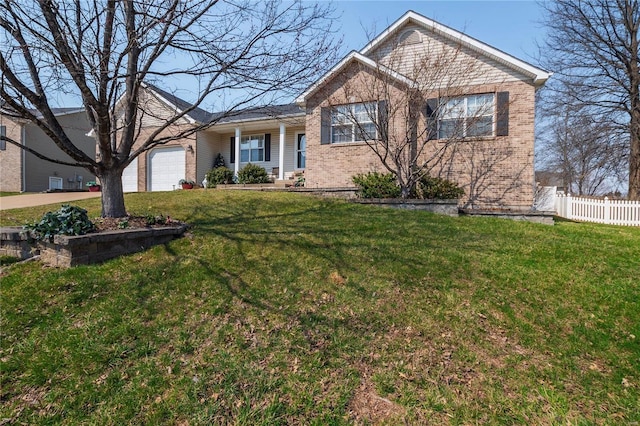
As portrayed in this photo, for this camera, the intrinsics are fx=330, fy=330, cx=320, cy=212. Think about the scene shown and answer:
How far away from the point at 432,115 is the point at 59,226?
9.35 meters

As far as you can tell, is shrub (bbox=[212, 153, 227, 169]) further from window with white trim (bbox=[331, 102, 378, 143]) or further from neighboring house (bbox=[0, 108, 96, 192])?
window with white trim (bbox=[331, 102, 378, 143])

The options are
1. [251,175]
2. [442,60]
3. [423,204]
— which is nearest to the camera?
[423,204]

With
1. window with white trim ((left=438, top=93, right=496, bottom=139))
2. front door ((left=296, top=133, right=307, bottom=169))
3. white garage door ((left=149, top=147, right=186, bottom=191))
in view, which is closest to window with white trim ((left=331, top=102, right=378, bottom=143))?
window with white trim ((left=438, top=93, right=496, bottom=139))

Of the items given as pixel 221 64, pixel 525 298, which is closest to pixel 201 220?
pixel 221 64

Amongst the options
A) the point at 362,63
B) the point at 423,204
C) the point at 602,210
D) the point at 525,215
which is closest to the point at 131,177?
the point at 362,63

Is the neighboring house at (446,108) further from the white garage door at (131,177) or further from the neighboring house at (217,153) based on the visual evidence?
the white garage door at (131,177)

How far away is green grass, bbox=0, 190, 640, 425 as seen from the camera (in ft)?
8.16

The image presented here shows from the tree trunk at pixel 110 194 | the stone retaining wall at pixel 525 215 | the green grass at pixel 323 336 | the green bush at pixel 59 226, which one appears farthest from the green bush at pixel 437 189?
the green bush at pixel 59 226

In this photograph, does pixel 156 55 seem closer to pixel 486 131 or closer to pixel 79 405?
pixel 79 405

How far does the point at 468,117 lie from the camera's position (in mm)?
10352

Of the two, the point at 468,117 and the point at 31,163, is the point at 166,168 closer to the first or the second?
the point at 31,163

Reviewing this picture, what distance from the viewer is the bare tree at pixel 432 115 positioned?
9992mm

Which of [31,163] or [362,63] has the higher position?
[362,63]

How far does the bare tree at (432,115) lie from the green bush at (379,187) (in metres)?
0.25
